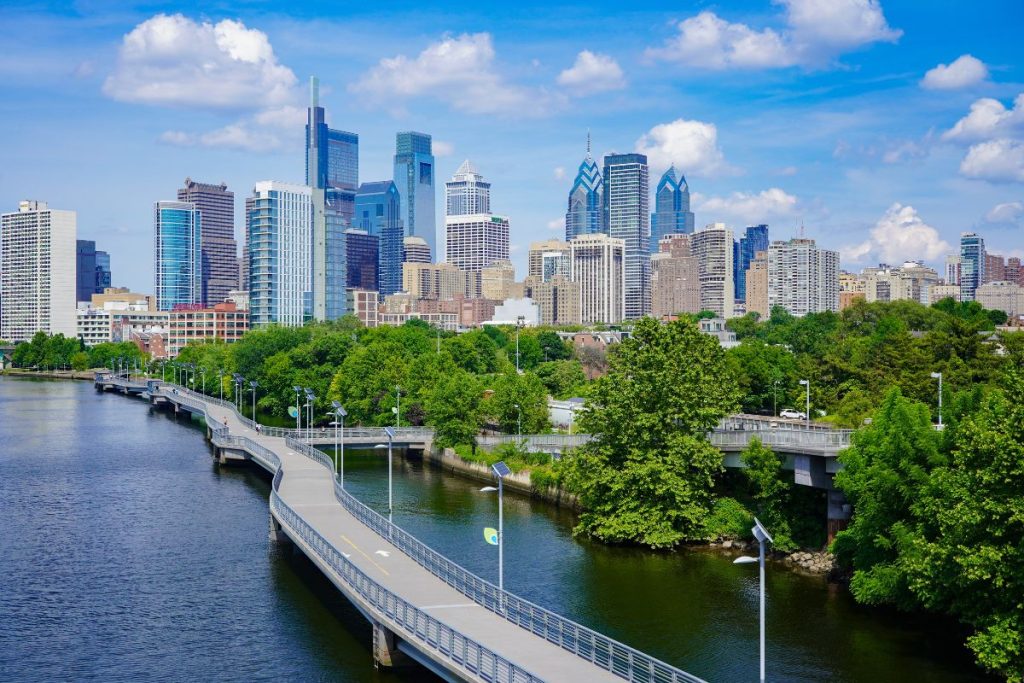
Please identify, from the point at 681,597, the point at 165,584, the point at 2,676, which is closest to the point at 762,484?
the point at 681,597

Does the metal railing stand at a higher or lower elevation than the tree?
lower

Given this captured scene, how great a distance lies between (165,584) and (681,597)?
24.0 metres

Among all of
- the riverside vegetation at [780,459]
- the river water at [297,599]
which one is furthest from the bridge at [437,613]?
the riverside vegetation at [780,459]

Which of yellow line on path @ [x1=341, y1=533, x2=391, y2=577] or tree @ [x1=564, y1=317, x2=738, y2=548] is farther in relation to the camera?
tree @ [x1=564, y1=317, x2=738, y2=548]

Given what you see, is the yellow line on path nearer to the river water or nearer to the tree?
the river water

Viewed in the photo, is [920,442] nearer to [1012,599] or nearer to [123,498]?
[1012,599]

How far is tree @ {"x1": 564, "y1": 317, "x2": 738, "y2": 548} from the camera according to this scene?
187ft

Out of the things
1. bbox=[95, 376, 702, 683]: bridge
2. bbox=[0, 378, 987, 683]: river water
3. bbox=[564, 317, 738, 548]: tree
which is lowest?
bbox=[0, 378, 987, 683]: river water

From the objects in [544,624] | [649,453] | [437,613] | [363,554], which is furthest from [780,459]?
[437,613]

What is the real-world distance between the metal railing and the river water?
3.63 metres

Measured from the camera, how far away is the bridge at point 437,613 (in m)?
32.0

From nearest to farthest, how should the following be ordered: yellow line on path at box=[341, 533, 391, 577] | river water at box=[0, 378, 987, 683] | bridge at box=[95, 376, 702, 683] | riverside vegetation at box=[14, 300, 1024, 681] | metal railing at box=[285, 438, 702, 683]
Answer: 1. metal railing at box=[285, 438, 702, 683]
2. bridge at box=[95, 376, 702, 683]
3. riverside vegetation at box=[14, 300, 1024, 681]
4. river water at box=[0, 378, 987, 683]
5. yellow line on path at box=[341, 533, 391, 577]

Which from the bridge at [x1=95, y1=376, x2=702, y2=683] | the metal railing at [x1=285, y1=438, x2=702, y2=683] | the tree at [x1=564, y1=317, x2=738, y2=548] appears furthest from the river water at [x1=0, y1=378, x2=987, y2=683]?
the metal railing at [x1=285, y1=438, x2=702, y2=683]

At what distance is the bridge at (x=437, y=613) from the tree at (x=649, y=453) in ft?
43.0
